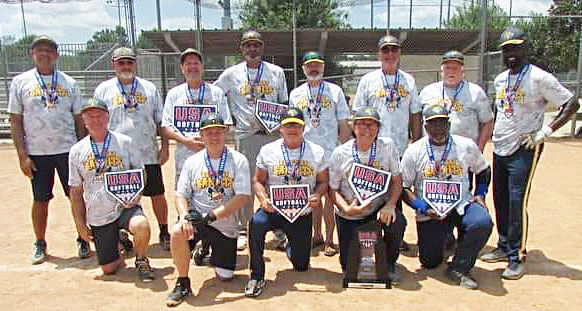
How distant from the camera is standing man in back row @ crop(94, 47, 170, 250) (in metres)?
4.78

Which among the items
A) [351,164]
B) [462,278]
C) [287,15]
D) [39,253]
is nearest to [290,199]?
[351,164]

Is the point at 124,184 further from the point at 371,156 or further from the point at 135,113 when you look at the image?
the point at 371,156

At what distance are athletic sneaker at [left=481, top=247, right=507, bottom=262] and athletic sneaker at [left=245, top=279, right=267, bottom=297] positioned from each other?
7.71 ft

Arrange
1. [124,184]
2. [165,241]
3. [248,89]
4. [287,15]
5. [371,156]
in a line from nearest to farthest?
[371,156] < [124,184] < [248,89] < [165,241] < [287,15]

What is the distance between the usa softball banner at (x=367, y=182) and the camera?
4117 millimetres

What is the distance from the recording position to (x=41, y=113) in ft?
15.6

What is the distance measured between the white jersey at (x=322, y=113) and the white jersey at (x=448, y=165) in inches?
35.4

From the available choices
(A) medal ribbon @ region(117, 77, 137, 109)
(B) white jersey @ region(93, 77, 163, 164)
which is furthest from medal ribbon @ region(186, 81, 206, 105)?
(A) medal ribbon @ region(117, 77, 137, 109)

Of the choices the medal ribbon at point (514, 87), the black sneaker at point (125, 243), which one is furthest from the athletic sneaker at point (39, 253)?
the medal ribbon at point (514, 87)

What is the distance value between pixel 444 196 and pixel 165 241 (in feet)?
10.2

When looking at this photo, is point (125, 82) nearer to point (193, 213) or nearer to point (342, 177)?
point (193, 213)

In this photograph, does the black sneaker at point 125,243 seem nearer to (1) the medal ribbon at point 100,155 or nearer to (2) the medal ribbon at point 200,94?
(1) the medal ribbon at point 100,155

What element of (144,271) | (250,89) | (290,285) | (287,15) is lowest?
(290,285)

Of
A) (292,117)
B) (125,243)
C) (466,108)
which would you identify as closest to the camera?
(292,117)
